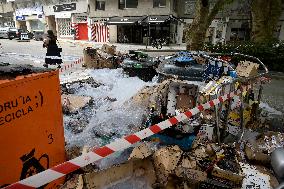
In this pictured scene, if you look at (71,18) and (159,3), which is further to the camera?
(71,18)

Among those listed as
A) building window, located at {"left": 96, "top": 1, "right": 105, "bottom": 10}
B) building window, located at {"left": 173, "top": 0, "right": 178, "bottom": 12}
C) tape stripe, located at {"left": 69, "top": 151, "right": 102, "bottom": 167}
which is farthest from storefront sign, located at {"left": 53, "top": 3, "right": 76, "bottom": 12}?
tape stripe, located at {"left": 69, "top": 151, "right": 102, "bottom": 167}

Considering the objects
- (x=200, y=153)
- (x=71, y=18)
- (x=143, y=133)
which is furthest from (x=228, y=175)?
(x=71, y=18)

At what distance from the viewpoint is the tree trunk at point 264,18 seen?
15023 millimetres

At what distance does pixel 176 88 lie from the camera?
5.47 m

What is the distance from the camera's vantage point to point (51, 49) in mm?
11227

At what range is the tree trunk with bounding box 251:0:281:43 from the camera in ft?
49.3

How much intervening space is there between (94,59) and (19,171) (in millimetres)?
9558

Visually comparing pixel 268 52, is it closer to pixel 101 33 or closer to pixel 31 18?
pixel 101 33

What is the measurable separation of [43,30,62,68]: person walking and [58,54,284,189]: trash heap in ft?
20.0

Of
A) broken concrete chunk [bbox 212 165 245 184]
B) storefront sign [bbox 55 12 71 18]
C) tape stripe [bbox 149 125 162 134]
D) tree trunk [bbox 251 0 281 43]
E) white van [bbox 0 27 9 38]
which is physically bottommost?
broken concrete chunk [bbox 212 165 245 184]

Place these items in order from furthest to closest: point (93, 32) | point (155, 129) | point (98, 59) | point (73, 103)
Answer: point (93, 32)
point (98, 59)
point (73, 103)
point (155, 129)

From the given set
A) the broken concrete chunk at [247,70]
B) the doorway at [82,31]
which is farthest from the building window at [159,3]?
the broken concrete chunk at [247,70]

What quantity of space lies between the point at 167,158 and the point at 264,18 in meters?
14.6

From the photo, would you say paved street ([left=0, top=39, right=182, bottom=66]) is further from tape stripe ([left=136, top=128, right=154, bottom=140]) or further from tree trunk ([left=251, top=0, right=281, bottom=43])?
tree trunk ([left=251, top=0, right=281, bottom=43])
